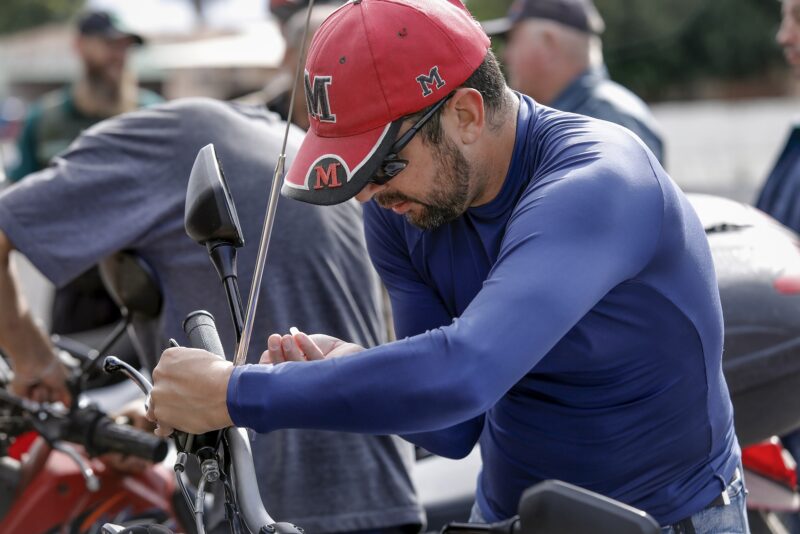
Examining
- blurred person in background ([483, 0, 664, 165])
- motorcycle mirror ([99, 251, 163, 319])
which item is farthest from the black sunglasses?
blurred person in background ([483, 0, 664, 165])

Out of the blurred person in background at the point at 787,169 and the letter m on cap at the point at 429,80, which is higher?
the letter m on cap at the point at 429,80

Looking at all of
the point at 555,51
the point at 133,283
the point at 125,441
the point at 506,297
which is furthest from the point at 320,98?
the point at 555,51

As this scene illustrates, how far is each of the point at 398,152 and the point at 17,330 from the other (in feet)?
5.09

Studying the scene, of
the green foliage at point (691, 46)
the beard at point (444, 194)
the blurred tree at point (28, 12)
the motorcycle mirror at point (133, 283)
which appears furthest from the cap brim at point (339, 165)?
the blurred tree at point (28, 12)

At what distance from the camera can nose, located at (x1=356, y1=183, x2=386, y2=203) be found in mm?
2088

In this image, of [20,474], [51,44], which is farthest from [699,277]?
[51,44]

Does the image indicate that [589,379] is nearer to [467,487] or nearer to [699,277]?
[699,277]

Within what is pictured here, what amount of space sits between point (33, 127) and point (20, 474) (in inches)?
152

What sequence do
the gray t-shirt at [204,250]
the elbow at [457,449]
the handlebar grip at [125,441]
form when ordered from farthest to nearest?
the handlebar grip at [125,441]
the gray t-shirt at [204,250]
the elbow at [457,449]

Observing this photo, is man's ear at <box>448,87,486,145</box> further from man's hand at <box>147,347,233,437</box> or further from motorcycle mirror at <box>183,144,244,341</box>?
man's hand at <box>147,347,233,437</box>

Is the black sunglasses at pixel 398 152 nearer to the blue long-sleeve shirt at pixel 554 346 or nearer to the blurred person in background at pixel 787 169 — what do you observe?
the blue long-sleeve shirt at pixel 554 346

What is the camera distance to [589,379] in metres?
2.12

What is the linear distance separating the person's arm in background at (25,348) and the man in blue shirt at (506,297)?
123 cm

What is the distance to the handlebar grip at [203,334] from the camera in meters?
1.98
